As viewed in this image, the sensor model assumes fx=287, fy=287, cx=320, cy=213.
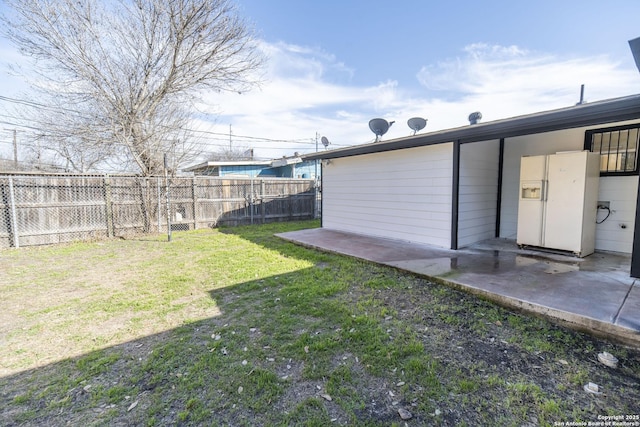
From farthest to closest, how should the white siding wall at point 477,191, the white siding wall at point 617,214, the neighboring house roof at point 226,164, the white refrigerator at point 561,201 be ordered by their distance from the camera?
the neighboring house roof at point 226,164, the white siding wall at point 477,191, the white siding wall at point 617,214, the white refrigerator at point 561,201

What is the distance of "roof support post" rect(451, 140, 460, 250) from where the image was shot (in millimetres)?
5270

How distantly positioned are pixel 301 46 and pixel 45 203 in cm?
916

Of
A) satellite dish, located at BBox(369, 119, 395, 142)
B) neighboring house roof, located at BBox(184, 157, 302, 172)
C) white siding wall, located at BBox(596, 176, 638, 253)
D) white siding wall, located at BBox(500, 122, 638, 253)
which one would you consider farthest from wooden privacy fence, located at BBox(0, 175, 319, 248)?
white siding wall, located at BBox(596, 176, 638, 253)

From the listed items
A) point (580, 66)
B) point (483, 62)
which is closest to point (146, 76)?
point (483, 62)

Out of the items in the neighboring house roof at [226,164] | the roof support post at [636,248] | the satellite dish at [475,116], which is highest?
the satellite dish at [475,116]

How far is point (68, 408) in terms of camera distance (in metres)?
1.83

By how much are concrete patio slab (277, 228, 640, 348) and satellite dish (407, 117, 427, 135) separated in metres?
3.50

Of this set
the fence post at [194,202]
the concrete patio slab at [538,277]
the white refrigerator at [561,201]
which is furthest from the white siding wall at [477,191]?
the fence post at [194,202]

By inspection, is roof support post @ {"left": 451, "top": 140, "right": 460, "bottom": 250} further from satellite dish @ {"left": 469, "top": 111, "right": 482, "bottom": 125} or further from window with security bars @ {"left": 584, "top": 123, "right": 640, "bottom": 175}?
satellite dish @ {"left": 469, "top": 111, "right": 482, "bottom": 125}

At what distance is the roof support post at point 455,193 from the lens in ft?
17.3

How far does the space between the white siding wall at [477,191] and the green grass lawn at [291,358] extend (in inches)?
93.7

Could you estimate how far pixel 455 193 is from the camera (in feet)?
17.5

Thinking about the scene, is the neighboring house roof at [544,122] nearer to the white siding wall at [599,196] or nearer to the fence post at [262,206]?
the white siding wall at [599,196]

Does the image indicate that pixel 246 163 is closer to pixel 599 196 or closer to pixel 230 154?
pixel 230 154
